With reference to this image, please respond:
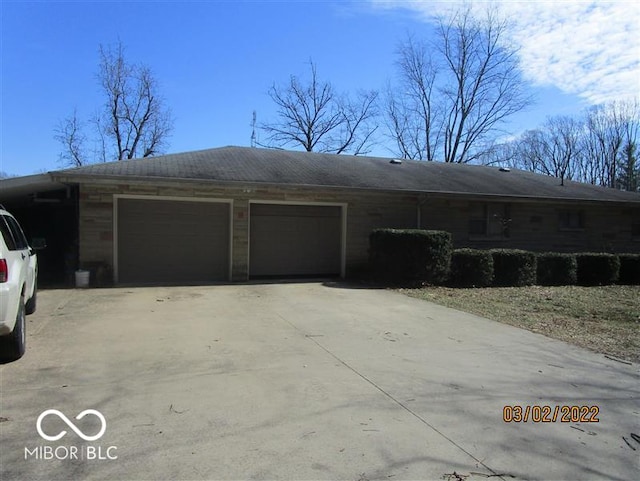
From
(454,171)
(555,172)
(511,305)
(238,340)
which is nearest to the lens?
(238,340)

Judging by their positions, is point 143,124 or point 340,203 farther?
point 143,124

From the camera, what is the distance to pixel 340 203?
1550 cm

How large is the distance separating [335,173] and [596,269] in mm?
8793

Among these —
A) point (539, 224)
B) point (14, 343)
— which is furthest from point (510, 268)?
point (14, 343)

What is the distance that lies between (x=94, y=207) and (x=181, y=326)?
21.6ft

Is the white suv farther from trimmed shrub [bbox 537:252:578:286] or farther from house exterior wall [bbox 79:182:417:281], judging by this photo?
trimmed shrub [bbox 537:252:578:286]

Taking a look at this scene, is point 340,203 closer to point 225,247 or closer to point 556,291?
point 225,247

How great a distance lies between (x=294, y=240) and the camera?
16.0 meters

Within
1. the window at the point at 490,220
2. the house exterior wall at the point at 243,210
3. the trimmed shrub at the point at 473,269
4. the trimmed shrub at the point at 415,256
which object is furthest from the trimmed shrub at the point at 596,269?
the house exterior wall at the point at 243,210

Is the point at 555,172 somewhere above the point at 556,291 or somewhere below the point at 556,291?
above

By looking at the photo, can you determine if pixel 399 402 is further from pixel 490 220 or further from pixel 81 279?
pixel 490 220

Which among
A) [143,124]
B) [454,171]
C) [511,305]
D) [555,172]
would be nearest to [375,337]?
[511,305]

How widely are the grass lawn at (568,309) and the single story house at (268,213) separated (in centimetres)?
375

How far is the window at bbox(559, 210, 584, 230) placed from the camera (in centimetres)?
1922
